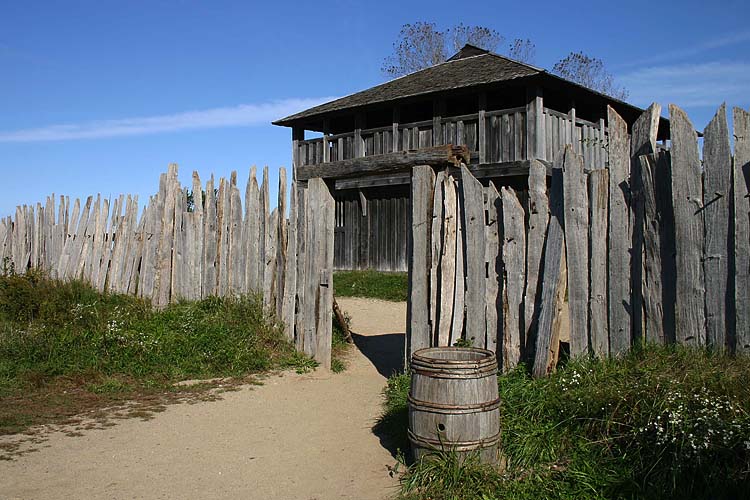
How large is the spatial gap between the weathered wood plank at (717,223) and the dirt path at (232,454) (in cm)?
266

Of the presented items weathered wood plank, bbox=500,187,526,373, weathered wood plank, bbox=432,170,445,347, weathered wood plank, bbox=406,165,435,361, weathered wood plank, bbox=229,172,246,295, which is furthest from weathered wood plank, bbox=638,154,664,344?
weathered wood plank, bbox=229,172,246,295

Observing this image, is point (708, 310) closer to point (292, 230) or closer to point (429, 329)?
point (429, 329)

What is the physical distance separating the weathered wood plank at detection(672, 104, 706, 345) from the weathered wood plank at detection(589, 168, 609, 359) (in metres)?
0.61

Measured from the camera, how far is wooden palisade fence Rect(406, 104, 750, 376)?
4.95 meters

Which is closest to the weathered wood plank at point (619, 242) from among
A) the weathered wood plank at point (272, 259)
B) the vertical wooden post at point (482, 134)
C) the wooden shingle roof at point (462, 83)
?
the weathered wood plank at point (272, 259)

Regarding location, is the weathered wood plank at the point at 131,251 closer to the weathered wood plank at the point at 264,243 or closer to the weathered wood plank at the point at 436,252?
the weathered wood plank at the point at 264,243

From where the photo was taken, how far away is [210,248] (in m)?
9.52

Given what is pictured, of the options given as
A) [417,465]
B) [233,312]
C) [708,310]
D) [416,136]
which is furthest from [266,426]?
[416,136]

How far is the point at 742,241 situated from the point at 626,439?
1.76m

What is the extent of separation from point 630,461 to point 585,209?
230 cm

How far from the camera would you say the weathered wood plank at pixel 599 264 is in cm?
556

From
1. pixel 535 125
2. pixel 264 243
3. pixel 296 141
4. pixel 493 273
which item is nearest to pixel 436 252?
pixel 493 273

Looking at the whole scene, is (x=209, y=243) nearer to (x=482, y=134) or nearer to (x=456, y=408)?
(x=456, y=408)

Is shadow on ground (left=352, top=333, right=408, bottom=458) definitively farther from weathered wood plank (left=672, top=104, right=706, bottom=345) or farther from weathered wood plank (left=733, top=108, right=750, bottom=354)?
weathered wood plank (left=733, top=108, right=750, bottom=354)
